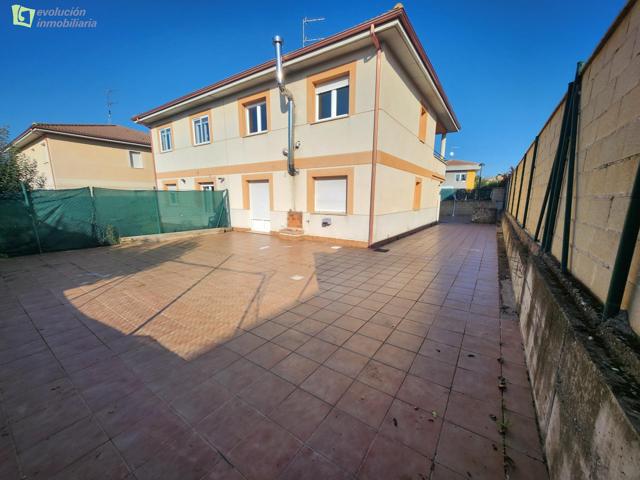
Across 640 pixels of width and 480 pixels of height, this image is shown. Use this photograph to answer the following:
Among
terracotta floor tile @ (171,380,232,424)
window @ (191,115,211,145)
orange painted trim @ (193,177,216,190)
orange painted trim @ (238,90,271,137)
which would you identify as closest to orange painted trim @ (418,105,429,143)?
orange painted trim @ (238,90,271,137)

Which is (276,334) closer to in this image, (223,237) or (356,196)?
Answer: (356,196)

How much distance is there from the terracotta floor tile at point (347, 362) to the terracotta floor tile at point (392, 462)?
70cm

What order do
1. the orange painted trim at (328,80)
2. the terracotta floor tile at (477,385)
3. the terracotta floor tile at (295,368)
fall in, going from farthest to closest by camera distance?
the orange painted trim at (328,80), the terracotta floor tile at (295,368), the terracotta floor tile at (477,385)

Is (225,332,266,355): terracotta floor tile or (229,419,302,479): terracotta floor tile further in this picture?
(225,332,266,355): terracotta floor tile

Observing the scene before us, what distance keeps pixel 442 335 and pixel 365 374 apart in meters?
1.26

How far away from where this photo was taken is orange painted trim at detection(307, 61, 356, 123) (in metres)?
7.56

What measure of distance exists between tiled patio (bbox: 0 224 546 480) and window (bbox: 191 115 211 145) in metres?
9.31

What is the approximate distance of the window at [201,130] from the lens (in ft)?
39.1

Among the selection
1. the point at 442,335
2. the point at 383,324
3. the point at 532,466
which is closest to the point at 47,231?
the point at 383,324

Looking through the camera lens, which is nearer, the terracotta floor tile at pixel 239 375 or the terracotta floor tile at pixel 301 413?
the terracotta floor tile at pixel 301 413

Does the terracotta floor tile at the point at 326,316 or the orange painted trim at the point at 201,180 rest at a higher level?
the orange painted trim at the point at 201,180

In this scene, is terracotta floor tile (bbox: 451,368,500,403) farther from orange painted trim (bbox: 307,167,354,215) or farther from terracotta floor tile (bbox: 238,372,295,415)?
orange painted trim (bbox: 307,167,354,215)

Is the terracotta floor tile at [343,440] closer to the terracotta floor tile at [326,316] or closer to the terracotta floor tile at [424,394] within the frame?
the terracotta floor tile at [424,394]

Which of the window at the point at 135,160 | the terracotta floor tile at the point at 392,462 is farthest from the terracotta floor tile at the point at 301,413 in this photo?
the window at the point at 135,160
